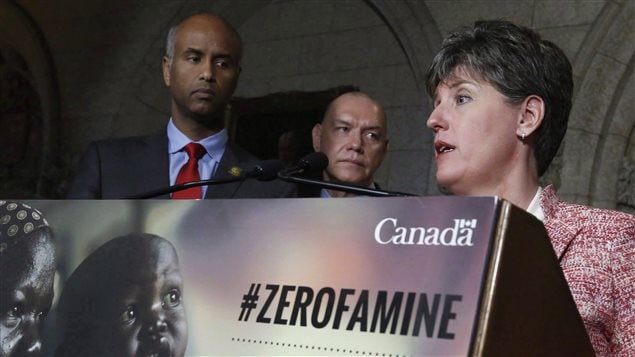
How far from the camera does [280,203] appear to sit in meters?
1.34

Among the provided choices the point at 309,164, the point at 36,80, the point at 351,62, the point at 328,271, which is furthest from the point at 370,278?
the point at 36,80

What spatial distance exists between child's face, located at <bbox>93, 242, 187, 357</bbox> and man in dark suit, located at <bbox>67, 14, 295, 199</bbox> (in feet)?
3.82

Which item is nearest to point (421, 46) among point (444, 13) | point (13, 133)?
point (444, 13)

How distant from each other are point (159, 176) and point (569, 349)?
5.30 ft

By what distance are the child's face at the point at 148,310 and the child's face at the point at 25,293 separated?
0.15 meters

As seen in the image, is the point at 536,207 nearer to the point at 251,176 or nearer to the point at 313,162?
the point at 313,162

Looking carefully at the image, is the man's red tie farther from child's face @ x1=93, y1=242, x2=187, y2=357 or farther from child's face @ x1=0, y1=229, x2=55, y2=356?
child's face @ x1=93, y1=242, x2=187, y2=357

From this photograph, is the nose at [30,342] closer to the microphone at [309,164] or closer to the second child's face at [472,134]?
the microphone at [309,164]

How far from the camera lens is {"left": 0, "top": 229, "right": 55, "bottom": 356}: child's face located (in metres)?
1.54

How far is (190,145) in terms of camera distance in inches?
110

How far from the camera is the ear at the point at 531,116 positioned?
1.93 m

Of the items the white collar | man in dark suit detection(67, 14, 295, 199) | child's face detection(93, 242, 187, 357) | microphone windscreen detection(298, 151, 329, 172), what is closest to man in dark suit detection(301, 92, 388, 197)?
man in dark suit detection(67, 14, 295, 199)

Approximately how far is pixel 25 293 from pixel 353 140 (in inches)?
86.3

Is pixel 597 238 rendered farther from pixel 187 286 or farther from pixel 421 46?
pixel 421 46
